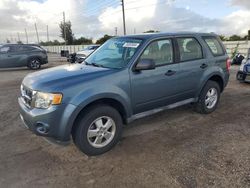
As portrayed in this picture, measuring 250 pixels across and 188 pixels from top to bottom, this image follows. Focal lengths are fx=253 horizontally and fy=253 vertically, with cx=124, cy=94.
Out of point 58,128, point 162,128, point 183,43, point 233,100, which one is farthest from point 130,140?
point 233,100

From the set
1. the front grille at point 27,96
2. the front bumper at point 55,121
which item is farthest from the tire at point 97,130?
the front grille at point 27,96

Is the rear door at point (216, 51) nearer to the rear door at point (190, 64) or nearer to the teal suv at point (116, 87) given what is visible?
the teal suv at point (116, 87)

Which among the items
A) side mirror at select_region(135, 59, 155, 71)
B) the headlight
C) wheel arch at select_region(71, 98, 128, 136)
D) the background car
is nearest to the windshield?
side mirror at select_region(135, 59, 155, 71)

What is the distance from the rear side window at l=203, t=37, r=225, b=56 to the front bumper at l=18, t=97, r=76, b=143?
344 cm

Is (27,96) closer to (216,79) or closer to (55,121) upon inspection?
(55,121)

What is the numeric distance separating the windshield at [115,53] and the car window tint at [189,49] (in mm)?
934

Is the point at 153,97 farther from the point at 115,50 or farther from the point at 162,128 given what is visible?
the point at 115,50

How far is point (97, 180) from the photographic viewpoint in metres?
3.16

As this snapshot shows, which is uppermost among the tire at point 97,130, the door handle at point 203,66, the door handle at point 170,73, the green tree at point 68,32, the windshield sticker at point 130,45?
the green tree at point 68,32

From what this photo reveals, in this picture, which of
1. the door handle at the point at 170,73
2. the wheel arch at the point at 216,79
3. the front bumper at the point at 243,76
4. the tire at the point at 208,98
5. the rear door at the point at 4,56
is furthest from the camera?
the rear door at the point at 4,56

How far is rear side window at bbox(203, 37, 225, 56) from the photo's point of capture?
17.8 ft

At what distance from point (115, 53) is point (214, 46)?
240 cm

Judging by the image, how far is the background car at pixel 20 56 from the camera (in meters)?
14.6

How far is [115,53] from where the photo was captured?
4.50 m
